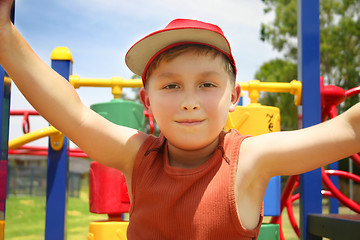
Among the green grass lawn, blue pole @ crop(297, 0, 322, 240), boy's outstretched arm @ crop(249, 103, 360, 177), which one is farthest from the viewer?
the green grass lawn

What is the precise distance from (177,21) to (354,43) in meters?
17.1

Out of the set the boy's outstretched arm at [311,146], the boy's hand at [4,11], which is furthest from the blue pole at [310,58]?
the boy's hand at [4,11]

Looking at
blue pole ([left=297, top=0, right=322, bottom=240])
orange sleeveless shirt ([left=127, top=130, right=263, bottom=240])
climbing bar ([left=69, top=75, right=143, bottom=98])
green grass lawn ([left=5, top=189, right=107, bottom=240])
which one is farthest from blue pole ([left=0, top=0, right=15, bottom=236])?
green grass lawn ([left=5, top=189, right=107, bottom=240])

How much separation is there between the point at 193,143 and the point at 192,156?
16cm

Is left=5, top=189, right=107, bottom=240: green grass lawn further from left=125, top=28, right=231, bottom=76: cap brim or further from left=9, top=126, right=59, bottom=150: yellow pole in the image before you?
left=125, top=28, right=231, bottom=76: cap brim

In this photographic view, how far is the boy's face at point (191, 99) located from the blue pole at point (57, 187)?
1131mm

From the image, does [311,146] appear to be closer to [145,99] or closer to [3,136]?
[145,99]

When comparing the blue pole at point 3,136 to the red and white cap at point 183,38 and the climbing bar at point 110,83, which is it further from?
the climbing bar at point 110,83

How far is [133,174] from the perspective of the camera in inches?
58.0

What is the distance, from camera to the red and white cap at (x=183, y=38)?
4.51ft

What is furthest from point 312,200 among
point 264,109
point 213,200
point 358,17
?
point 358,17

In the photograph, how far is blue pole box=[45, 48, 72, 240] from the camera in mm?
2186

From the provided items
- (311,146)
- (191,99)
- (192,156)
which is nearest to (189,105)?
(191,99)

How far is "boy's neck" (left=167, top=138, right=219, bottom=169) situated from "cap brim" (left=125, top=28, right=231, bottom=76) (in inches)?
15.2
